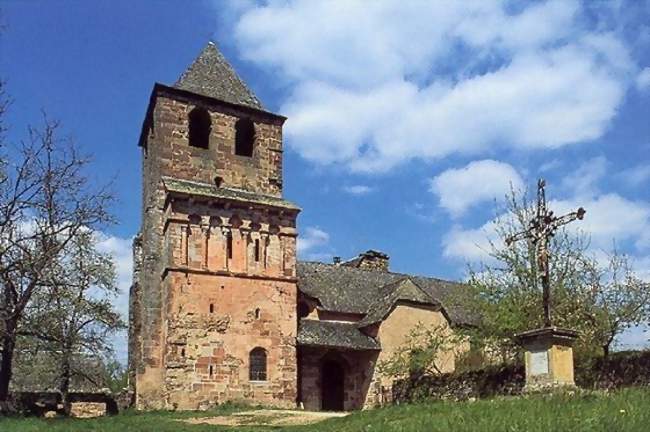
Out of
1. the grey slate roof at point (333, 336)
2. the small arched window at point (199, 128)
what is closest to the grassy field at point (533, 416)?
the grey slate roof at point (333, 336)

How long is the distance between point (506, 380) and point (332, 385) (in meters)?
14.5

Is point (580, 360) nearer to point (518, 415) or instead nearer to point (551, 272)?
point (551, 272)

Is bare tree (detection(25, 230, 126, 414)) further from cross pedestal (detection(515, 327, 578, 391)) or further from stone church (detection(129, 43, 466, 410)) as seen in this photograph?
cross pedestal (detection(515, 327, 578, 391))

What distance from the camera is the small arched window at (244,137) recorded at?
35.0m

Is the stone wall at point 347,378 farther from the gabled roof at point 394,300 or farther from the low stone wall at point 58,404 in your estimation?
the low stone wall at point 58,404

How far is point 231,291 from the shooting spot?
3170cm

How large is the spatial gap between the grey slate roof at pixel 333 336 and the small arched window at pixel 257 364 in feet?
6.12

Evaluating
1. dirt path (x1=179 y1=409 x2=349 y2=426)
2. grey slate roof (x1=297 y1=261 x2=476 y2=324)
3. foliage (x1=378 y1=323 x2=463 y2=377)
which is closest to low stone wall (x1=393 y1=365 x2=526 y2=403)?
foliage (x1=378 y1=323 x2=463 y2=377)

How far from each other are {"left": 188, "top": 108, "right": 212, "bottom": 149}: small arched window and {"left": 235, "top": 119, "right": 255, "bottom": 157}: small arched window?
58.9 inches

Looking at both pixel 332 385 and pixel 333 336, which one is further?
pixel 332 385

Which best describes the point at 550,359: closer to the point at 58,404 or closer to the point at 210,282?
the point at 210,282

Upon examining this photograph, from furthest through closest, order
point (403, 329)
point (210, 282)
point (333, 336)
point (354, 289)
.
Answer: point (354, 289) → point (403, 329) → point (333, 336) → point (210, 282)

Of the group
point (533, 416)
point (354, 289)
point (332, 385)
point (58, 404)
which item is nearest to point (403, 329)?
point (332, 385)

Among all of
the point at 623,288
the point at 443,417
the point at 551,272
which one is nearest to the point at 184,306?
the point at 551,272
